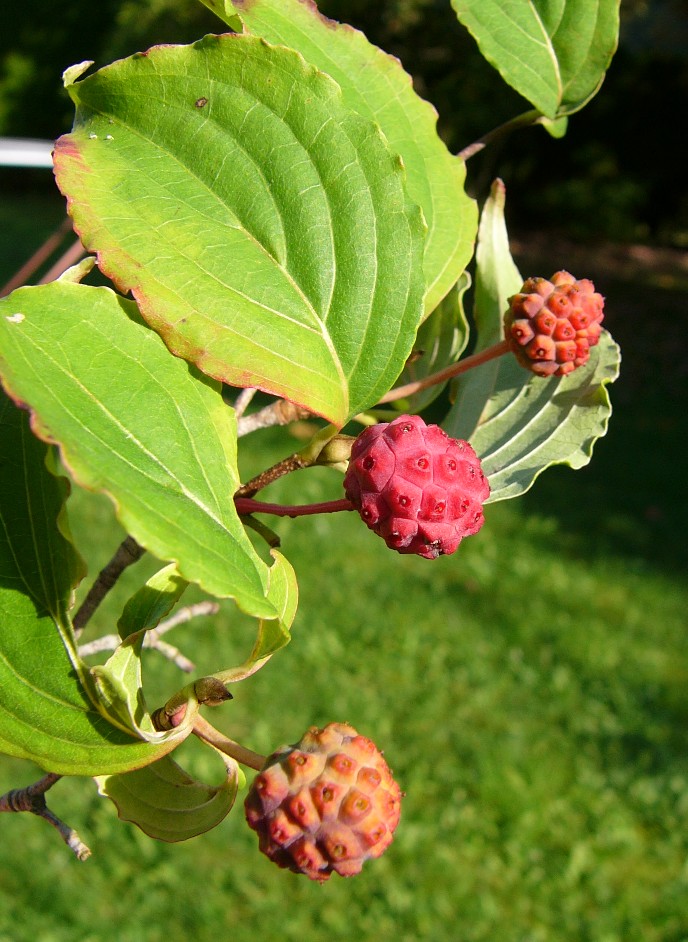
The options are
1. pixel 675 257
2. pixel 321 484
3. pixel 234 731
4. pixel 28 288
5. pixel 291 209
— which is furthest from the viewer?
pixel 675 257

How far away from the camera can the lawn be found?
3033 millimetres

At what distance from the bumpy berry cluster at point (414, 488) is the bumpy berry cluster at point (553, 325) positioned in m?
0.16

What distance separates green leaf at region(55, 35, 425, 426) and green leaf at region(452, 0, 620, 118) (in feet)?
1.08

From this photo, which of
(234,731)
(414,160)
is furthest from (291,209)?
(234,731)

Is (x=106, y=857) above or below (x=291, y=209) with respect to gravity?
below

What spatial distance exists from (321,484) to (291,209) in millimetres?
4713

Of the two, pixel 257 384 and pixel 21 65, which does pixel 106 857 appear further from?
pixel 21 65

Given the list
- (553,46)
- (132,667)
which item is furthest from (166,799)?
(553,46)

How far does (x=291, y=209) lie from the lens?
0.76 m

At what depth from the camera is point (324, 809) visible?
70 centimetres

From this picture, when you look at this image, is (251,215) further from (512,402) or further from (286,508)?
(512,402)

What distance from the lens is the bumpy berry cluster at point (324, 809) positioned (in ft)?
2.32

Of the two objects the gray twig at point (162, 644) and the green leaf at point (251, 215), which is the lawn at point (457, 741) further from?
the green leaf at point (251, 215)

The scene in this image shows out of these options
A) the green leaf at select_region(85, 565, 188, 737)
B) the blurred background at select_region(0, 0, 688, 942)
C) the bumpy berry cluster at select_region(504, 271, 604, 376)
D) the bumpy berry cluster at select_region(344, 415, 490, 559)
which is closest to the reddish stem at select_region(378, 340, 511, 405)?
the bumpy berry cluster at select_region(504, 271, 604, 376)
